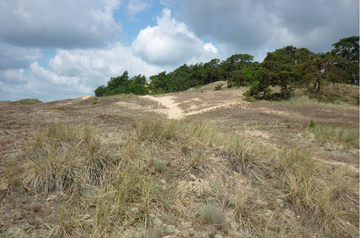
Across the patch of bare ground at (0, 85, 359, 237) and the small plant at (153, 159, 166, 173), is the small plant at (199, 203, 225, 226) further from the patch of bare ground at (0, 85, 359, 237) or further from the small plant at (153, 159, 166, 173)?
the small plant at (153, 159, 166, 173)

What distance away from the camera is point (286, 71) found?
23531 millimetres

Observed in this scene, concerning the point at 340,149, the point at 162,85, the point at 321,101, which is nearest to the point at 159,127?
the point at 340,149

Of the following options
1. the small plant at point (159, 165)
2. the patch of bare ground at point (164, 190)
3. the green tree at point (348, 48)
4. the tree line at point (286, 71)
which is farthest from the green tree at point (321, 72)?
the small plant at point (159, 165)

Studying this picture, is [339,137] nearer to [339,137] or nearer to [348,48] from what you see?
[339,137]

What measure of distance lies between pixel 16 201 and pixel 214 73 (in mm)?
57558

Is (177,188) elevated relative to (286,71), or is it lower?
lower

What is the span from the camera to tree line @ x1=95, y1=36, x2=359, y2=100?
81.3 ft

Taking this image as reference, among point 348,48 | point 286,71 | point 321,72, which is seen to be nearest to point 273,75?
point 286,71

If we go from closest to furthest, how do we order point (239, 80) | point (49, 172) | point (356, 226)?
point (49, 172), point (356, 226), point (239, 80)

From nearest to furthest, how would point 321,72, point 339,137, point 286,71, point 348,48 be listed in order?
point 339,137 → point 286,71 → point 321,72 → point 348,48

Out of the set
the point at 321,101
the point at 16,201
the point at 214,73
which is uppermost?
the point at 214,73

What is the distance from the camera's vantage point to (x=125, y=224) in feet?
8.24

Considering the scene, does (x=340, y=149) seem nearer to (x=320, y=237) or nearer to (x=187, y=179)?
(x=320, y=237)

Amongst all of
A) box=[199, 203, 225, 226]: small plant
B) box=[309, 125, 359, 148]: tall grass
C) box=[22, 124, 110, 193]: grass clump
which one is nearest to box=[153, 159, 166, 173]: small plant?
box=[22, 124, 110, 193]: grass clump
